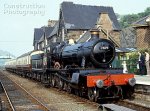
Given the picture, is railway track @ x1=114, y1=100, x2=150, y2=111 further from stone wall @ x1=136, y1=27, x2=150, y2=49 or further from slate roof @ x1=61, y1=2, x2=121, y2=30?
slate roof @ x1=61, y1=2, x2=121, y2=30

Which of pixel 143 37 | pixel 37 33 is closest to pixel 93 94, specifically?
pixel 143 37

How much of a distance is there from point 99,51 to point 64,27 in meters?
35.2

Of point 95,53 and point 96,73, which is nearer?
point 96,73

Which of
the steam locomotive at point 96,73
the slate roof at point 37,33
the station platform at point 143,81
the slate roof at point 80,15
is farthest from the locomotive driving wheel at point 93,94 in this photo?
the slate roof at point 37,33

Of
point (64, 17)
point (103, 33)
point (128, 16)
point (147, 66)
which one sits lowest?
point (147, 66)

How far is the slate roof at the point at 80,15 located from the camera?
4978 cm

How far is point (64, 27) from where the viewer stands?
164ft

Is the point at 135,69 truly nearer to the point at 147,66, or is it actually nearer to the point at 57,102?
the point at 147,66

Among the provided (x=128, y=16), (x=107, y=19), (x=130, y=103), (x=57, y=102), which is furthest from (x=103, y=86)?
(x=128, y=16)

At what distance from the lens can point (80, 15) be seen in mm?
51812

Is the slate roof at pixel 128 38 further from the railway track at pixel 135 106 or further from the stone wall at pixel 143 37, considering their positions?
the railway track at pixel 135 106

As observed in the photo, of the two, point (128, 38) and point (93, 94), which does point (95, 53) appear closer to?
point (93, 94)

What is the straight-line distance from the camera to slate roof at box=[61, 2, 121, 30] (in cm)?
4978

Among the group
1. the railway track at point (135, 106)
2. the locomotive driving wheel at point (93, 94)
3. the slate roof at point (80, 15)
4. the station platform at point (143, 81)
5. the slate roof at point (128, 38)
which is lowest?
the railway track at point (135, 106)
